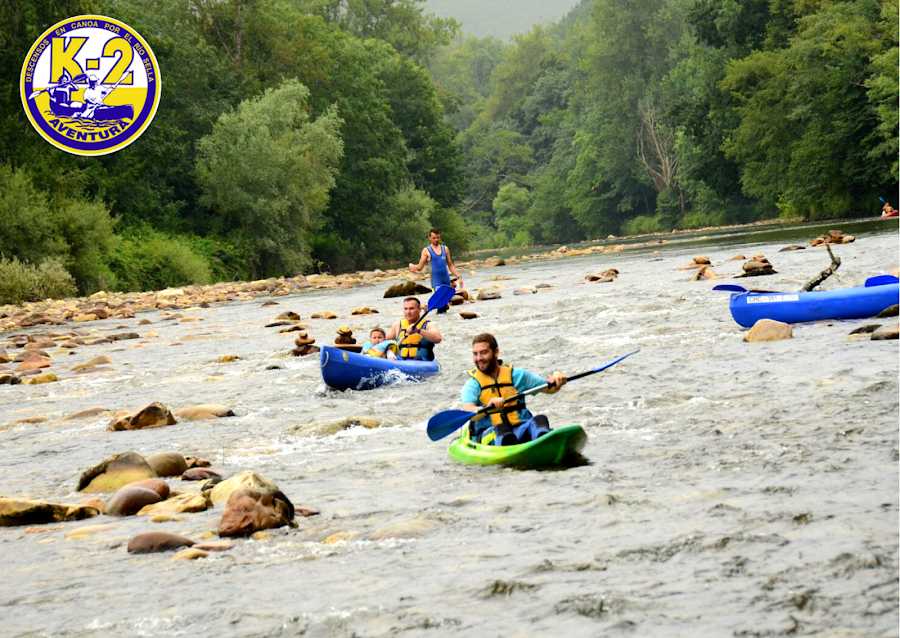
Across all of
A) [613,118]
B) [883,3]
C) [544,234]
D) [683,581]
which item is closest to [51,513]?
[683,581]

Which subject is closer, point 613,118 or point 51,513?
point 51,513

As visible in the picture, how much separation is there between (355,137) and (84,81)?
70.3 feet

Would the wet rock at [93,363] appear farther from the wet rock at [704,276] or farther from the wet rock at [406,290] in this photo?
the wet rock at [704,276]

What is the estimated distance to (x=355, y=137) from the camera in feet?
150

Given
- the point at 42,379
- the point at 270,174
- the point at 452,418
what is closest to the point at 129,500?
the point at 452,418

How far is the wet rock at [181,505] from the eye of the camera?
5.64 meters

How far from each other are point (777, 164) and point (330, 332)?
32.5m

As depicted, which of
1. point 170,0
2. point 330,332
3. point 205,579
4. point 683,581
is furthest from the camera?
point 170,0

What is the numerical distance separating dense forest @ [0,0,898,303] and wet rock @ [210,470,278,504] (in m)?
21.5

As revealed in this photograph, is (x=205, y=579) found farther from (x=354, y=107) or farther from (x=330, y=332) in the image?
(x=354, y=107)

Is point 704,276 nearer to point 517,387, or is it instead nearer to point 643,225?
point 517,387

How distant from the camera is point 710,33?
50.0m

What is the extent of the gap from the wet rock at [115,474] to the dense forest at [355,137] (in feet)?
67.2

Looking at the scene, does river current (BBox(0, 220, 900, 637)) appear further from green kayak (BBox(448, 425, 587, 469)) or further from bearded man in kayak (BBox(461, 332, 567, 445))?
bearded man in kayak (BBox(461, 332, 567, 445))
